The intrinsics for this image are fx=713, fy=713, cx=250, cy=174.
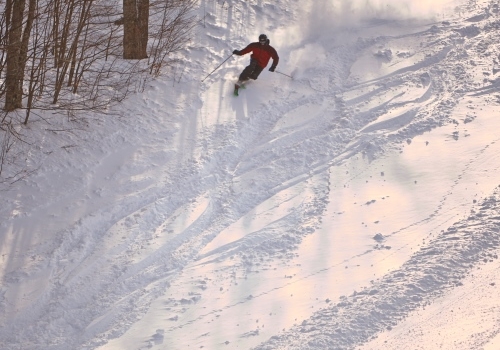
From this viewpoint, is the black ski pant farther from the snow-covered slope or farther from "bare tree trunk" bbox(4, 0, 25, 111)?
"bare tree trunk" bbox(4, 0, 25, 111)

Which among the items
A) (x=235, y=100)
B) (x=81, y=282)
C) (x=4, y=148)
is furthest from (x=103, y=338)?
(x=235, y=100)

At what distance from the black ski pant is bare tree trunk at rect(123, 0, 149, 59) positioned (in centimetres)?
194

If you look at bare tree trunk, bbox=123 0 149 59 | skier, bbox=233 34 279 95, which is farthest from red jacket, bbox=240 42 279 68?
bare tree trunk, bbox=123 0 149 59

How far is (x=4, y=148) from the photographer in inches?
410

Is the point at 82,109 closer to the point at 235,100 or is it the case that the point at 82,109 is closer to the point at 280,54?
the point at 235,100

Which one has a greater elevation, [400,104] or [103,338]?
[400,104]

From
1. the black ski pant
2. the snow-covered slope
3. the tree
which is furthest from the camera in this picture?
the black ski pant

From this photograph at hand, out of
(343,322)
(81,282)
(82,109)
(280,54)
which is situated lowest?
(343,322)

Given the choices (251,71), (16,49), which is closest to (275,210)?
(251,71)

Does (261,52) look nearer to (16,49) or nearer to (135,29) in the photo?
(135,29)

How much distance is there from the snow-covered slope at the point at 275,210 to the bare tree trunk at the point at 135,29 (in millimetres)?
892

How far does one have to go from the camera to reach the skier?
502 inches

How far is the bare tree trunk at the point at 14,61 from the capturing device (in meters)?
10.2

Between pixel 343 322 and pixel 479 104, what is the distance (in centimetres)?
597
